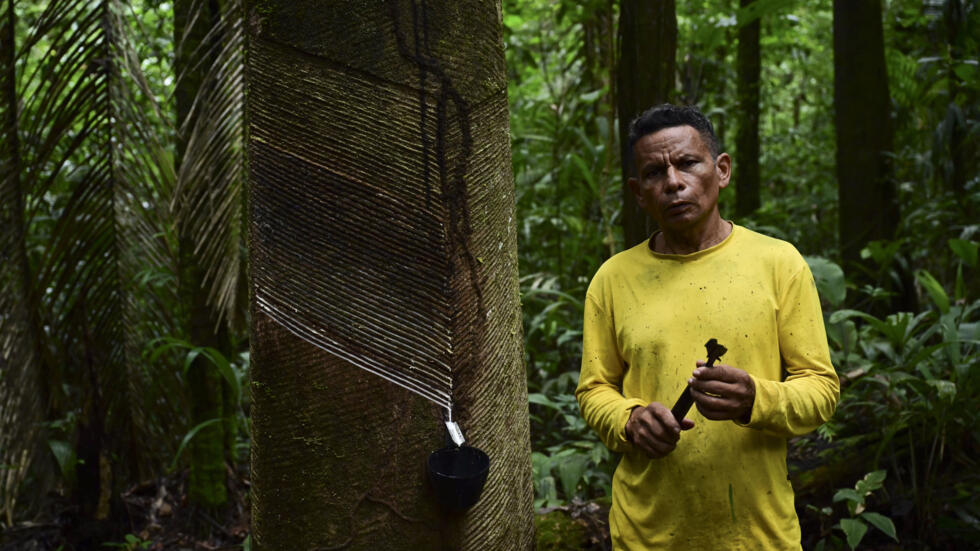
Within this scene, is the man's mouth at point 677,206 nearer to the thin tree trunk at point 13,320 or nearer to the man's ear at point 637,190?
the man's ear at point 637,190

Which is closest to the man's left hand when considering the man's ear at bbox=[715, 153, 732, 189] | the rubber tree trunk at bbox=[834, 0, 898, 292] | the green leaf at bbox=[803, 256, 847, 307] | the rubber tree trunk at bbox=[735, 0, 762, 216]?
the man's ear at bbox=[715, 153, 732, 189]

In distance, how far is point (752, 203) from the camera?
8.07 metres

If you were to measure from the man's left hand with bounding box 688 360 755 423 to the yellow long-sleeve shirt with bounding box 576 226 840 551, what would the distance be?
0.32 feet

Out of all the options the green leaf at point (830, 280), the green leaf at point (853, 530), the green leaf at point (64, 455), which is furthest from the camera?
the green leaf at point (64, 455)

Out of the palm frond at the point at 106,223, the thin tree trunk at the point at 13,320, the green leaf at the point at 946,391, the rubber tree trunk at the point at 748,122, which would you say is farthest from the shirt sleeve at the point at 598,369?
the rubber tree trunk at the point at 748,122

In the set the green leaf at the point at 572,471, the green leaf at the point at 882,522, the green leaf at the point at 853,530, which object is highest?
the green leaf at the point at 853,530

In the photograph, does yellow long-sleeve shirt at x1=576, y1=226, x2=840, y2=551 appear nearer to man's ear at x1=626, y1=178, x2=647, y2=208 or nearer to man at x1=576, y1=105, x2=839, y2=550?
man at x1=576, y1=105, x2=839, y2=550

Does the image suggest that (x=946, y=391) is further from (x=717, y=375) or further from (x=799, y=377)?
(x=717, y=375)

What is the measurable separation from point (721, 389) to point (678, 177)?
0.50 meters

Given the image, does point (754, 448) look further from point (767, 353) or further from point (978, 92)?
point (978, 92)

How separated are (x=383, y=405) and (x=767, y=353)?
0.84m

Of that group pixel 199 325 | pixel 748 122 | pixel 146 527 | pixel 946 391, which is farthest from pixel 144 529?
pixel 748 122

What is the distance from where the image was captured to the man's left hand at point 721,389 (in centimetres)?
157

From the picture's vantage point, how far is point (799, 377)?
1707mm
